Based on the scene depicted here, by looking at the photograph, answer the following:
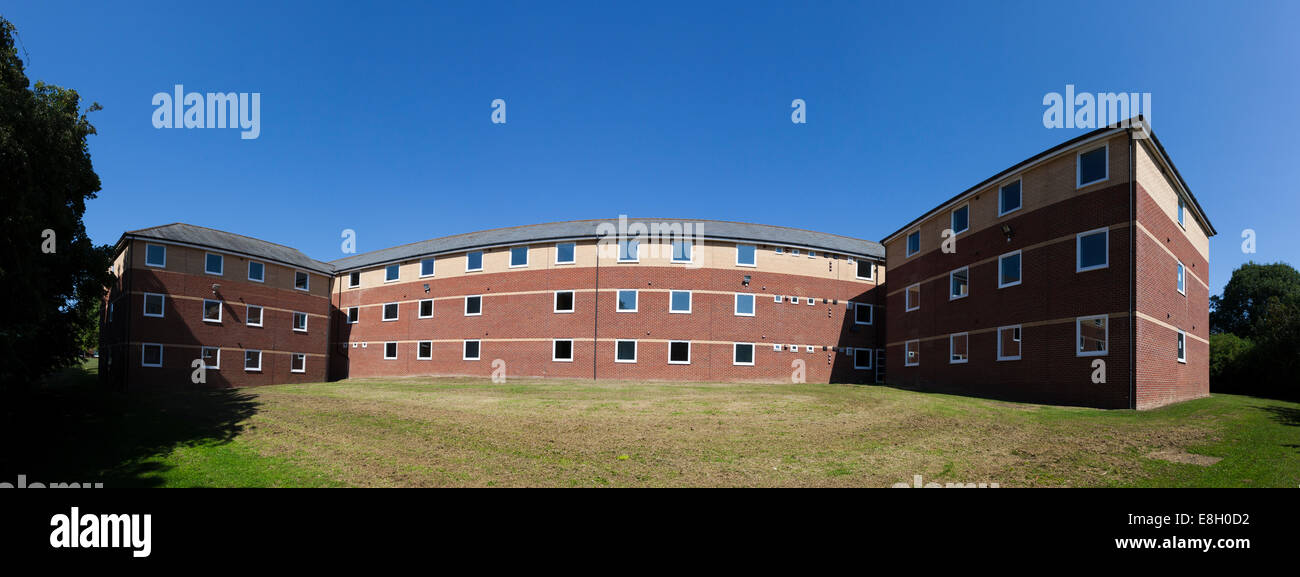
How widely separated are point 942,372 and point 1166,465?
16.1 meters

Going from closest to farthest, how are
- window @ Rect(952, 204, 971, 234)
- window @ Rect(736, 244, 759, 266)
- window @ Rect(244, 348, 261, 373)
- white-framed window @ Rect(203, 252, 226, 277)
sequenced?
window @ Rect(952, 204, 971, 234), window @ Rect(736, 244, 759, 266), white-framed window @ Rect(203, 252, 226, 277), window @ Rect(244, 348, 261, 373)

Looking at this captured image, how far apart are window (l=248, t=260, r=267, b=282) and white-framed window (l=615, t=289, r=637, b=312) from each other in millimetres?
23323

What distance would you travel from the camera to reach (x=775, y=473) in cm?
1037

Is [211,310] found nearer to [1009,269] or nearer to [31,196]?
[31,196]

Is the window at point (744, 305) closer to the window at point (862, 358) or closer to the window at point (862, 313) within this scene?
the window at point (862, 313)

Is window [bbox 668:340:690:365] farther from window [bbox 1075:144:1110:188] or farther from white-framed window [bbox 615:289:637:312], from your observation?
window [bbox 1075:144:1110:188]

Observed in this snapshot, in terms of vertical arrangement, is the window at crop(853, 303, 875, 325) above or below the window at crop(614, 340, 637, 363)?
above

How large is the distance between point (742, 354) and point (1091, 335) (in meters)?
16.9

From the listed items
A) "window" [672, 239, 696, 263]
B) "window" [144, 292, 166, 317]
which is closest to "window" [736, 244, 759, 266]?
"window" [672, 239, 696, 263]

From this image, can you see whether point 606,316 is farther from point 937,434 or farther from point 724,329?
point 937,434

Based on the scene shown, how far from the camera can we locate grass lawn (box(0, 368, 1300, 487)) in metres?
10.2

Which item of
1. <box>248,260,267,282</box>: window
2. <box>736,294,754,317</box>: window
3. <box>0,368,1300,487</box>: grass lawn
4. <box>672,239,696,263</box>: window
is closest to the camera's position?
<box>0,368,1300,487</box>: grass lawn
